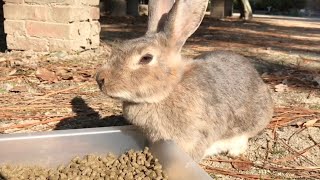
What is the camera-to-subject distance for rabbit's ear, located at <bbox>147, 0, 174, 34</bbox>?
2.43 meters

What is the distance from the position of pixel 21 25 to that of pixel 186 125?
11.0ft

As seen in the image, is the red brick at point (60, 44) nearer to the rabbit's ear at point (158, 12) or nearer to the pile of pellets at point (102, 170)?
the rabbit's ear at point (158, 12)

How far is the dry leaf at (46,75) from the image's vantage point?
3.72 meters

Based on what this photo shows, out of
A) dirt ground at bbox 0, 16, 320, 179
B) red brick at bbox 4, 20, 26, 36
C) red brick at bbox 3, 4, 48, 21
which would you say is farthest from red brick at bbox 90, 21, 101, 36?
red brick at bbox 4, 20, 26, 36

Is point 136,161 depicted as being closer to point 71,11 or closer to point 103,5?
point 71,11

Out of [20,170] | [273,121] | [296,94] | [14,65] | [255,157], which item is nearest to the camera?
[20,170]

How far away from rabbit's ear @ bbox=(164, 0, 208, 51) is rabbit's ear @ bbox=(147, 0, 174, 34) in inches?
8.5

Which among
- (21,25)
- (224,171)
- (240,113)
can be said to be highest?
(21,25)

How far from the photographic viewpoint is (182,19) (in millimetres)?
2205

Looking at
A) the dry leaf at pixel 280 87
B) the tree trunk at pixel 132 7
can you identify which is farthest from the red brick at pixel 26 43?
the tree trunk at pixel 132 7

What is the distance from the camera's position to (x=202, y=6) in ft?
7.22

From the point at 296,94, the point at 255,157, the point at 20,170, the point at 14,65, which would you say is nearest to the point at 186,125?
the point at 255,157

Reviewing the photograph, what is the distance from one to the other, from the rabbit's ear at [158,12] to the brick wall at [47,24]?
99.4 inches

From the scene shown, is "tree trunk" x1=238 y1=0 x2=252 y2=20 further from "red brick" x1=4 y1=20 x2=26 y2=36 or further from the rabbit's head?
the rabbit's head
